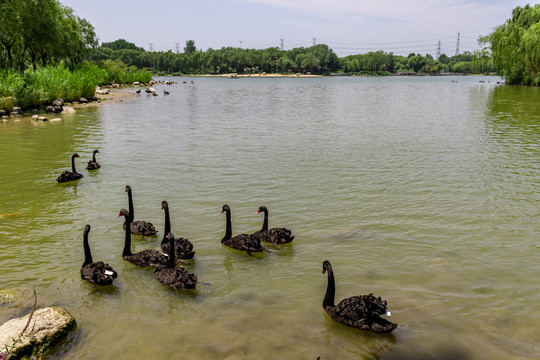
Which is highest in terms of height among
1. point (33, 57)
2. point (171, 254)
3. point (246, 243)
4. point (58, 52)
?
point (58, 52)

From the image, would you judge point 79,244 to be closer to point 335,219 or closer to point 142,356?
point 142,356

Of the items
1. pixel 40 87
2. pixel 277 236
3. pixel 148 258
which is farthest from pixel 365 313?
pixel 40 87

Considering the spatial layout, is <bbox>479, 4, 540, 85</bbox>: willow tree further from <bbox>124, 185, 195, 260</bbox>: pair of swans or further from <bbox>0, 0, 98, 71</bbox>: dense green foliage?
<bbox>124, 185, 195, 260</bbox>: pair of swans

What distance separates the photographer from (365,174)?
15680mm

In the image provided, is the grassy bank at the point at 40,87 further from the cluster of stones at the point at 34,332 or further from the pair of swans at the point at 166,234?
the cluster of stones at the point at 34,332

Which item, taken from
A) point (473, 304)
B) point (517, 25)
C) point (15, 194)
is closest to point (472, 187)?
point (473, 304)

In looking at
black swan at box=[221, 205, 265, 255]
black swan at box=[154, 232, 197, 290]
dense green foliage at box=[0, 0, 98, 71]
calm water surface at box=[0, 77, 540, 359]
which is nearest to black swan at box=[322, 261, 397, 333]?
calm water surface at box=[0, 77, 540, 359]

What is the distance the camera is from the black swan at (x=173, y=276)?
7605 millimetres

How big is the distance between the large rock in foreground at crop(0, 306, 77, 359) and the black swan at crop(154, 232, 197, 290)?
1.79m

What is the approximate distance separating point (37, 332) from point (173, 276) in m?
2.39

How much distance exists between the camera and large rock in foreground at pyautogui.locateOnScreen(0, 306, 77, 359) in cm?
577

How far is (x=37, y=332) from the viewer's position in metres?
6.05

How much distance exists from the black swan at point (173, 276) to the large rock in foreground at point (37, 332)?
1.79 meters

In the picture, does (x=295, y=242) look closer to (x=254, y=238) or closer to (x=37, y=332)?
(x=254, y=238)
